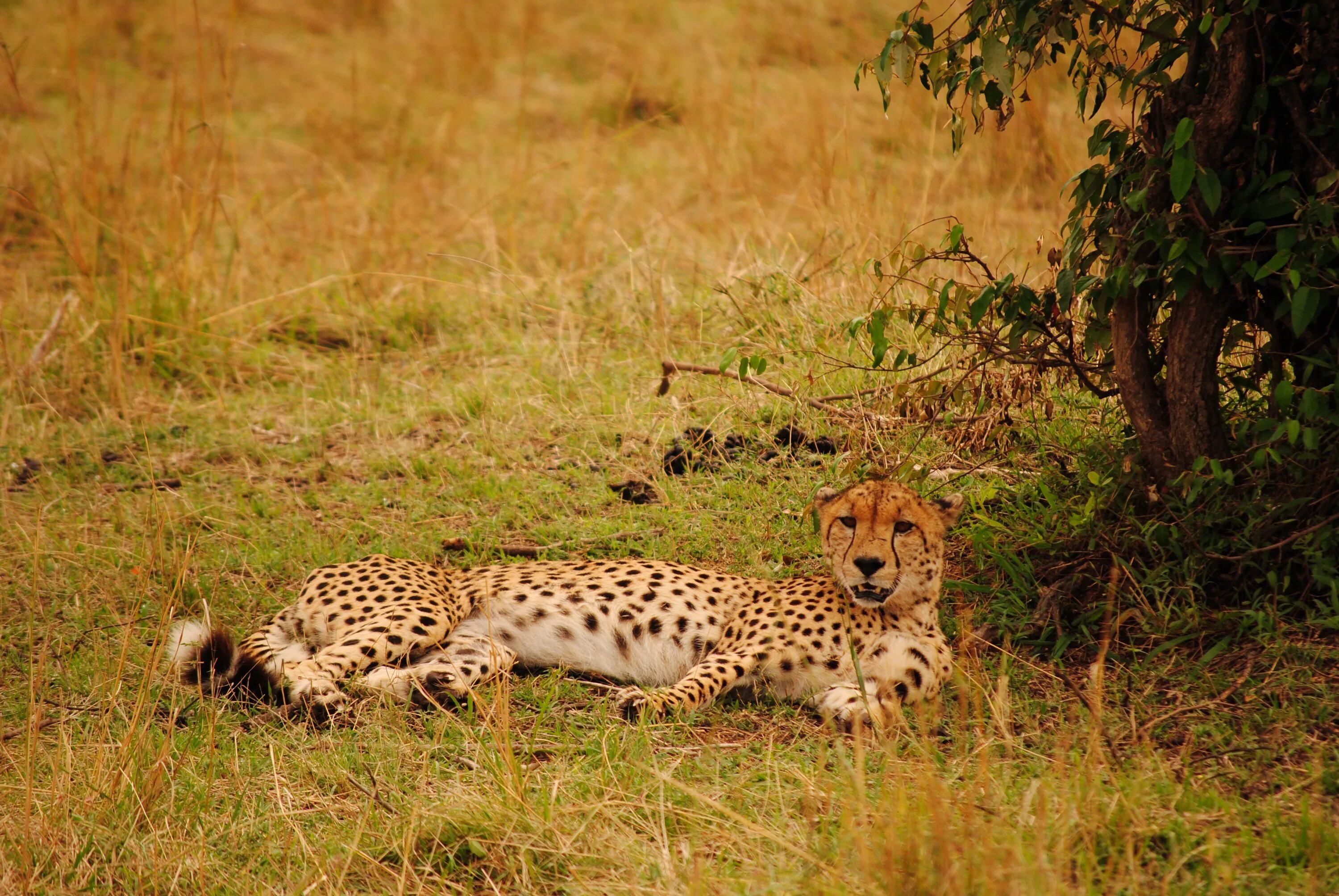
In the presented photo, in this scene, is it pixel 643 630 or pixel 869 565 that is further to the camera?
pixel 643 630

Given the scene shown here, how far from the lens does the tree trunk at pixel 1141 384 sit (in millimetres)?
3205

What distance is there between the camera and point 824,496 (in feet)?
11.0

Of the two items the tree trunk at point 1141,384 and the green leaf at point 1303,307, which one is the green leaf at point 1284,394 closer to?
the green leaf at point 1303,307

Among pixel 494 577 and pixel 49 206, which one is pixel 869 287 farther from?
pixel 49 206

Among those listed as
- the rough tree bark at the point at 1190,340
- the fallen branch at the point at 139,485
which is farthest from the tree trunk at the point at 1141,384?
the fallen branch at the point at 139,485

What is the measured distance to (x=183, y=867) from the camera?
2389 mm

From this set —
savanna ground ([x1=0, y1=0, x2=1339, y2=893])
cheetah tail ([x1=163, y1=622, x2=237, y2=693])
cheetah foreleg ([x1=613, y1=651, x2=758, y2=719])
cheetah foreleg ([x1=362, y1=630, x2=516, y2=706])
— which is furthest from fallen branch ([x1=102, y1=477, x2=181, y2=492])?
cheetah foreleg ([x1=613, y1=651, x2=758, y2=719])

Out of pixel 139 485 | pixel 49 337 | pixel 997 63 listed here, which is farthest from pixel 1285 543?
pixel 49 337

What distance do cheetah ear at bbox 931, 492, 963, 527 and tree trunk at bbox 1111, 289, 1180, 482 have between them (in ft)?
1.65

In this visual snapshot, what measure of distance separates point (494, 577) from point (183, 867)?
4.62 feet

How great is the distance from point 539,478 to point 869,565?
185 cm

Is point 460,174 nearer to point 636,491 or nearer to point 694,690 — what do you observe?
point 636,491

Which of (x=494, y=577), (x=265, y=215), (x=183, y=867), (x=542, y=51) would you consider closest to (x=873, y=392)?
(x=494, y=577)

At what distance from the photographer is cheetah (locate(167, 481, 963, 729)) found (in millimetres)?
3121
